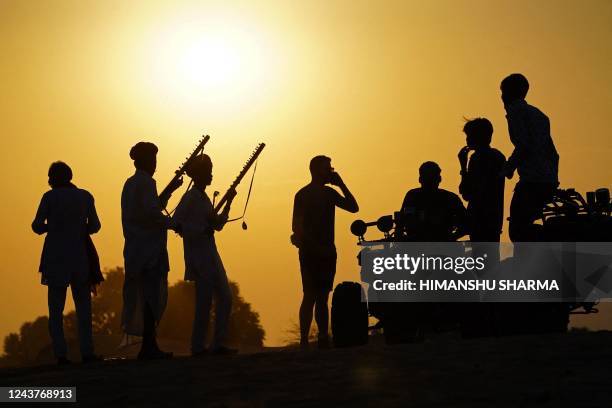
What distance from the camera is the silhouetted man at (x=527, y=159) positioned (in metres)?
15.1

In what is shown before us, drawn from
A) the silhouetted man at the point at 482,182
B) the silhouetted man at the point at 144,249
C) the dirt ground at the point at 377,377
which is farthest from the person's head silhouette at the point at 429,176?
the silhouetted man at the point at 144,249

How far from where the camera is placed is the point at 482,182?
51.0 feet

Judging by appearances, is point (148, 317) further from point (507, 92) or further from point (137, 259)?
point (507, 92)

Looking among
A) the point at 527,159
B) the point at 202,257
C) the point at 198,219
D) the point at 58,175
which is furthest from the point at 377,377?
the point at 58,175

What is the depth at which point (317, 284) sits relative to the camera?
17.2 metres

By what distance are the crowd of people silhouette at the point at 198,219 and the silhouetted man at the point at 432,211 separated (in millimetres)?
11

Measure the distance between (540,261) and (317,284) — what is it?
2956 millimetres

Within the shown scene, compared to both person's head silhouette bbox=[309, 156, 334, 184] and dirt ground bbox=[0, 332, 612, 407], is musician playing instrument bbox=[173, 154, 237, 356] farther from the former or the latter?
person's head silhouette bbox=[309, 156, 334, 184]

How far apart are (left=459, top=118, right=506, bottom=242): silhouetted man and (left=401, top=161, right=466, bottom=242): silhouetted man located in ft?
1.09

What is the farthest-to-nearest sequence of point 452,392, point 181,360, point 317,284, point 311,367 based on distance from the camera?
1. point 317,284
2. point 181,360
3. point 311,367
4. point 452,392

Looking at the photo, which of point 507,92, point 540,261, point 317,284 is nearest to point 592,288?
point 540,261

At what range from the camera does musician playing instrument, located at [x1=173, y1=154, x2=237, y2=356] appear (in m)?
15.9

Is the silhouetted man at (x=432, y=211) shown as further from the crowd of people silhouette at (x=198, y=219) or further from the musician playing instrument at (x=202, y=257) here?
the musician playing instrument at (x=202, y=257)

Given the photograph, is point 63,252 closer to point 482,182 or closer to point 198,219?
point 198,219
